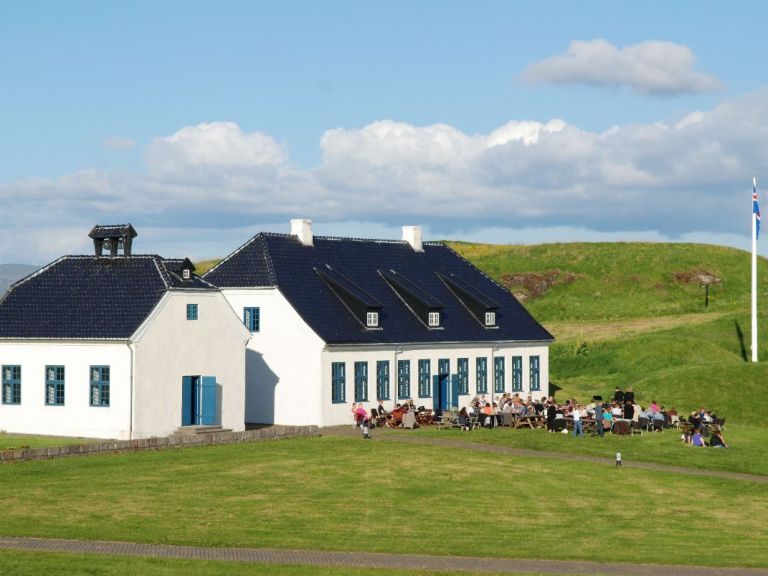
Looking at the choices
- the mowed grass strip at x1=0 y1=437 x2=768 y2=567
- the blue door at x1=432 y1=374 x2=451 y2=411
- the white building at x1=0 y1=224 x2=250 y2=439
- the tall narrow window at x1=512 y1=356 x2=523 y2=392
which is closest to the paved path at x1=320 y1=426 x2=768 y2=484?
the mowed grass strip at x1=0 y1=437 x2=768 y2=567

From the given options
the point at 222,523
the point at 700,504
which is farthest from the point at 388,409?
the point at 222,523

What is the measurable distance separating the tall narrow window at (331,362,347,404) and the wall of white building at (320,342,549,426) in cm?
13

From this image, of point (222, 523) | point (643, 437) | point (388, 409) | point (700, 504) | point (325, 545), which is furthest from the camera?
point (388, 409)

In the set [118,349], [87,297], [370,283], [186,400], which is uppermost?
[370,283]

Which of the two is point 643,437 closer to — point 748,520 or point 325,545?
point 748,520

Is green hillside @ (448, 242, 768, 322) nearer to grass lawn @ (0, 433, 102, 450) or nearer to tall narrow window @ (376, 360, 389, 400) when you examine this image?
tall narrow window @ (376, 360, 389, 400)

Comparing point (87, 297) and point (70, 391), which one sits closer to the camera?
point (70, 391)

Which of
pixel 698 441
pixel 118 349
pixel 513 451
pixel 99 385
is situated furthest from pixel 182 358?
pixel 698 441

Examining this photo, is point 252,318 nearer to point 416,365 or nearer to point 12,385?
point 416,365

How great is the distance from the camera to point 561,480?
43.9 metres

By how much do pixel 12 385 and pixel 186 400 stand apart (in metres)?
7.05

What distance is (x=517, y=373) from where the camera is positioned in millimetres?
70812

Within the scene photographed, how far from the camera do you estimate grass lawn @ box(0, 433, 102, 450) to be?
4940cm

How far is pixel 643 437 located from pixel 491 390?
1380 cm
